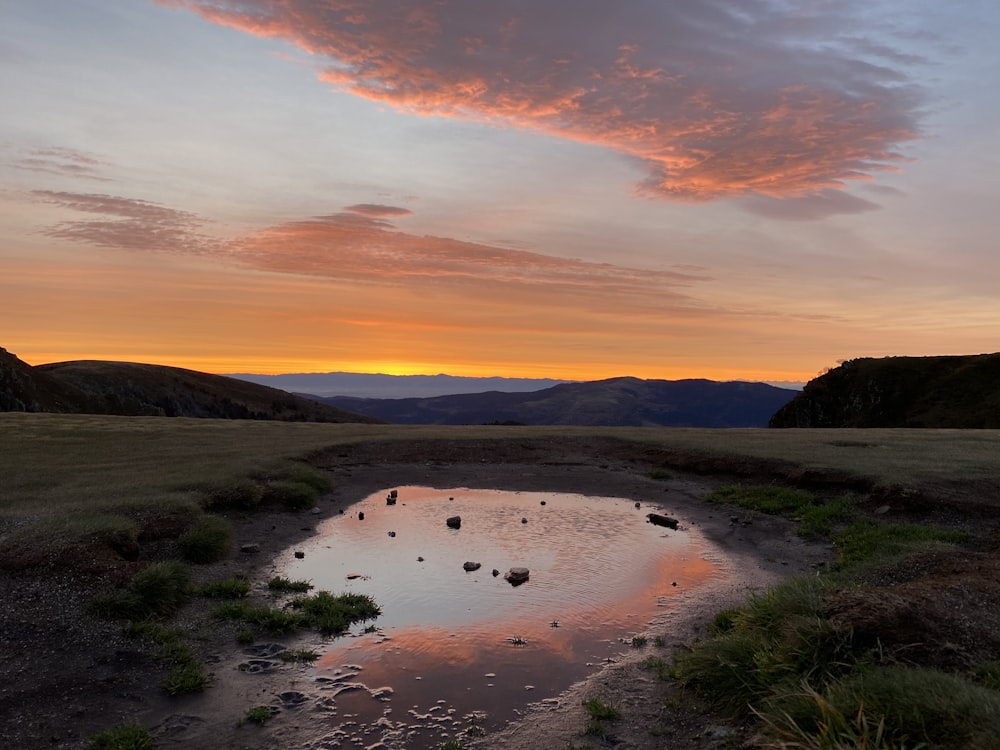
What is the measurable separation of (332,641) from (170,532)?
26.4ft

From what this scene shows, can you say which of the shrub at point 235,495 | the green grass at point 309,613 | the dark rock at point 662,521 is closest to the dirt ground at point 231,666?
the green grass at point 309,613

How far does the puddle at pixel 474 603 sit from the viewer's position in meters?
10.1

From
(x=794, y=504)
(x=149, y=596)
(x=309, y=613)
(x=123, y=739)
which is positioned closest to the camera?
(x=123, y=739)

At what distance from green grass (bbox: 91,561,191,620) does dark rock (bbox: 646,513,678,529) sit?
16.0 metres

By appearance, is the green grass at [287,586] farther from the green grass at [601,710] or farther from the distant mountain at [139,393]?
the distant mountain at [139,393]

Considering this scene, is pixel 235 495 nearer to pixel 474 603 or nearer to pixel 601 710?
pixel 474 603

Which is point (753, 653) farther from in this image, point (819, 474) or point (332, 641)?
point (819, 474)

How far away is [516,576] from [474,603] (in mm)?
2045

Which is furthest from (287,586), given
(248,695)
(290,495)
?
(290,495)

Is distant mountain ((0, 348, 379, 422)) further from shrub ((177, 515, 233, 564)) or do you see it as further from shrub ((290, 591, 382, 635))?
shrub ((290, 591, 382, 635))

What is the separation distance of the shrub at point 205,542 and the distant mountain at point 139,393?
10931 cm

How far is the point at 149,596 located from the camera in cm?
1342

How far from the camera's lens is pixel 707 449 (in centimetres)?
3469

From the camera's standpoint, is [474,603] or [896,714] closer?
[896,714]
